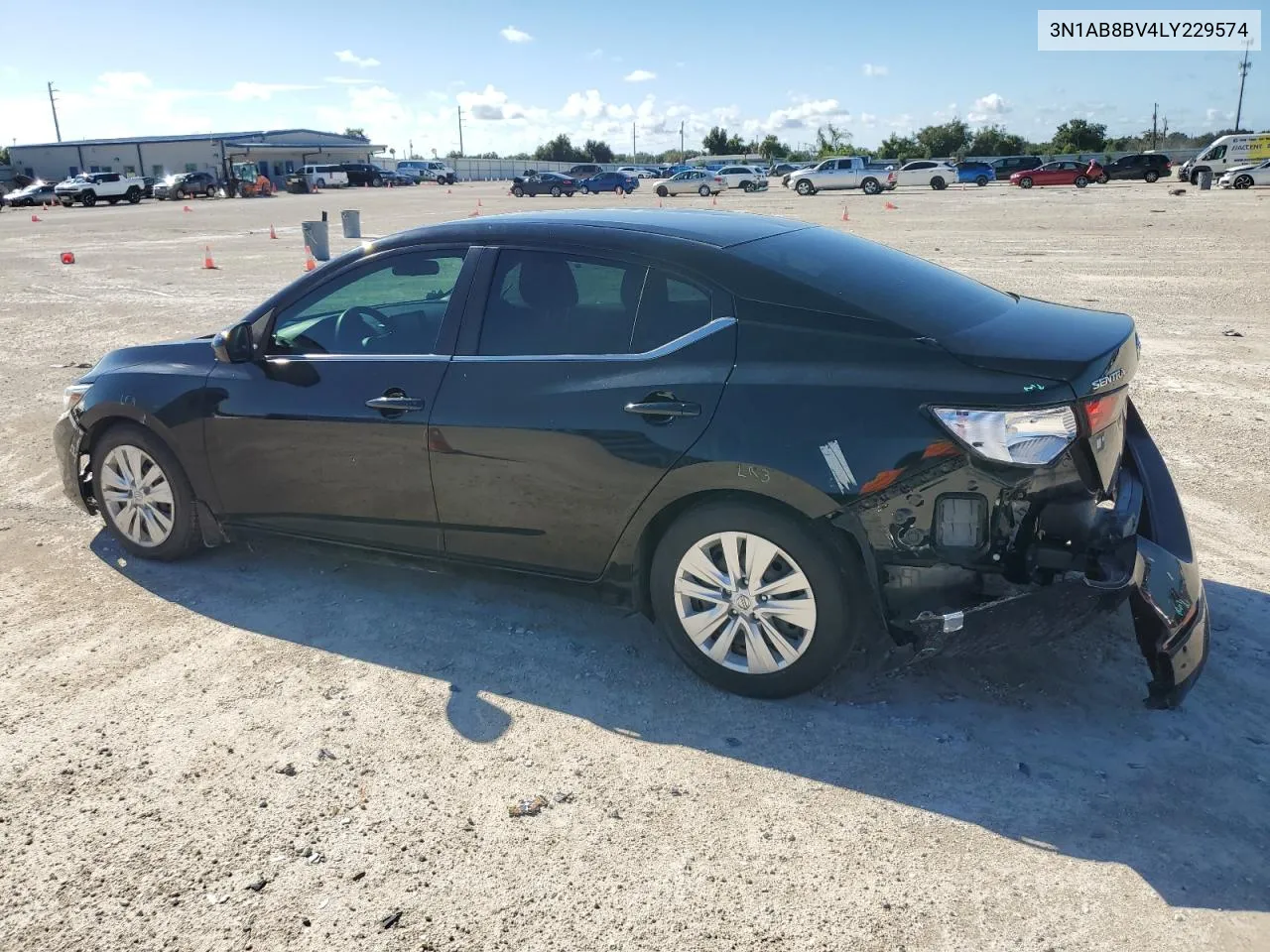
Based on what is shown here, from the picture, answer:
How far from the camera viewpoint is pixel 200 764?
3385 mm

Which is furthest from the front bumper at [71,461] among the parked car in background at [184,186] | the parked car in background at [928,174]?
the parked car in background at [184,186]

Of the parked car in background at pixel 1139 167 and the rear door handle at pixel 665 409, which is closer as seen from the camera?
the rear door handle at pixel 665 409

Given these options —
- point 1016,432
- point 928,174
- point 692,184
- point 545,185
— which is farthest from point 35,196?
point 1016,432

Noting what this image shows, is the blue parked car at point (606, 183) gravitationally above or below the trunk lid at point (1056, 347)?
above

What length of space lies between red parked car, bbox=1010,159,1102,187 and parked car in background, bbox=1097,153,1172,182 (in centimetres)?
84

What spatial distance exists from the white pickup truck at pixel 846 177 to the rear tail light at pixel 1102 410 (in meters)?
47.7

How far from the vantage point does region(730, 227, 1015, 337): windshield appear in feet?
11.5

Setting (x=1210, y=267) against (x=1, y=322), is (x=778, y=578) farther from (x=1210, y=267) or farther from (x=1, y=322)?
(x=1210, y=267)

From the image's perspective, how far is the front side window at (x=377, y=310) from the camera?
4.23m

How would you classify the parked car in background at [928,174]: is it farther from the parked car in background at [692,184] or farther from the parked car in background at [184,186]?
the parked car in background at [184,186]

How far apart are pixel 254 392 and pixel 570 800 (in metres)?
2.52

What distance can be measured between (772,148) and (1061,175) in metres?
81.9

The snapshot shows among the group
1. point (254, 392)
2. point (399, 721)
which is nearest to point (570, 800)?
point (399, 721)

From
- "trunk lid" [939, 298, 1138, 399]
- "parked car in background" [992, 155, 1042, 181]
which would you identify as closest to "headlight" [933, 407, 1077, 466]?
"trunk lid" [939, 298, 1138, 399]
